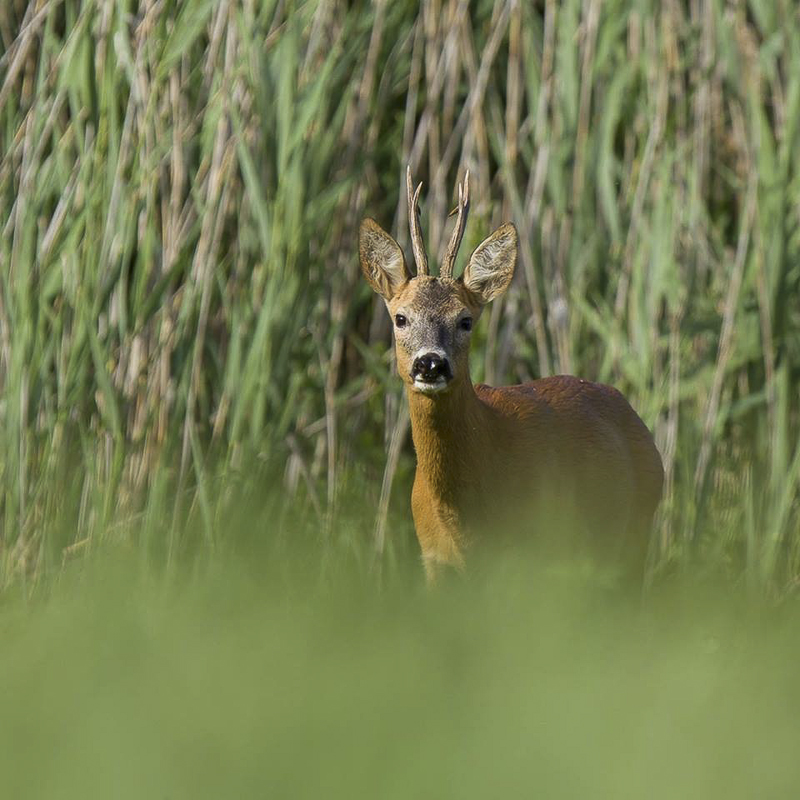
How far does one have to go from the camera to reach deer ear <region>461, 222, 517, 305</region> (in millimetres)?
4383

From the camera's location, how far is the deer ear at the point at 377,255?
438cm

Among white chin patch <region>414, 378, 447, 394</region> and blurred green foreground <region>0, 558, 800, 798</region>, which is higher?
white chin patch <region>414, 378, 447, 394</region>

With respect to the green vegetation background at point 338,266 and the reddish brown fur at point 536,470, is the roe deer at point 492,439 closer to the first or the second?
the reddish brown fur at point 536,470

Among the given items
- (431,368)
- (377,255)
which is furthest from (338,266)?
(431,368)

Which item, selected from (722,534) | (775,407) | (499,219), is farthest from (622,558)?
(499,219)

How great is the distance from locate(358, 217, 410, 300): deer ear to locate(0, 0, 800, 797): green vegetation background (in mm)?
437

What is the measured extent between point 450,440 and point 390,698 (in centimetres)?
177

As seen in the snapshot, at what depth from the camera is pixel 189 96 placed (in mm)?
4855

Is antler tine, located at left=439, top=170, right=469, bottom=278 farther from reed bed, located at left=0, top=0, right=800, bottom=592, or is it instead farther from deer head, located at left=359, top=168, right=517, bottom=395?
reed bed, located at left=0, top=0, right=800, bottom=592

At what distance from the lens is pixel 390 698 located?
2.37 m

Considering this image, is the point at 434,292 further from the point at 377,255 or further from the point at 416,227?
the point at 377,255

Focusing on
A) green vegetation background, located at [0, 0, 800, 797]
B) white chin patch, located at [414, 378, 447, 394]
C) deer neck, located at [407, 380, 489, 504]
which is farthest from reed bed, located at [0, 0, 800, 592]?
white chin patch, located at [414, 378, 447, 394]

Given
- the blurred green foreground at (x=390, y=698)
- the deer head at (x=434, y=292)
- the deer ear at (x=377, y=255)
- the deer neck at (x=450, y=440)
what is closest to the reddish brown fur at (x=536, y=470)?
the deer neck at (x=450, y=440)

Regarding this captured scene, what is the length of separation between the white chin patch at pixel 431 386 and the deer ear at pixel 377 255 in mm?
525
